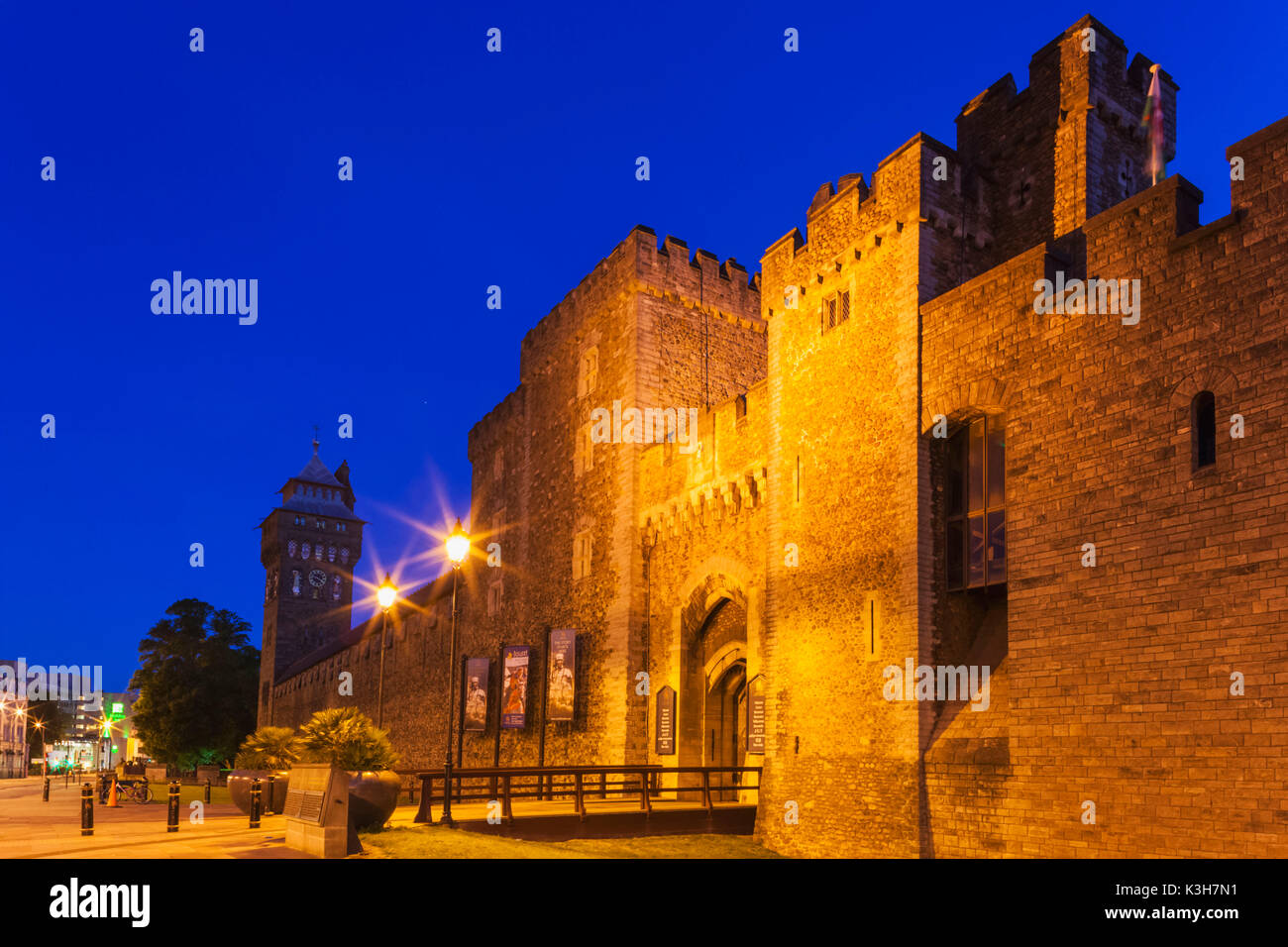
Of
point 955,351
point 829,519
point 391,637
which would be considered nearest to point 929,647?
point 829,519

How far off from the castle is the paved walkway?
7.53 metres

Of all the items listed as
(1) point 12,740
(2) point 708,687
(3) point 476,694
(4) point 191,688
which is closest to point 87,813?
(2) point 708,687

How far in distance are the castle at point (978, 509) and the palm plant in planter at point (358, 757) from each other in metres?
6.74

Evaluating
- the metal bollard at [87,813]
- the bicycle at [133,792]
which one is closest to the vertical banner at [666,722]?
the metal bollard at [87,813]

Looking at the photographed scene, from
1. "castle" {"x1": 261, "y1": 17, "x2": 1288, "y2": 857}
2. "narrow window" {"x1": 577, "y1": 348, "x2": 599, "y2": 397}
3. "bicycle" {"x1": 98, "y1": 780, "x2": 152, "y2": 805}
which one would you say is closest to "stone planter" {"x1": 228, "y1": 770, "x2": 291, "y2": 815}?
"castle" {"x1": 261, "y1": 17, "x2": 1288, "y2": 857}

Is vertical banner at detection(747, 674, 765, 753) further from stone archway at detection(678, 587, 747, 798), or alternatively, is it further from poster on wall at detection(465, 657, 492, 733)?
poster on wall at detection(465, 657, 492, 733)

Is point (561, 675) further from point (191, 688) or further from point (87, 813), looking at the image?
point (191, 688)

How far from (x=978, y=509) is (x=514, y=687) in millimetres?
17910

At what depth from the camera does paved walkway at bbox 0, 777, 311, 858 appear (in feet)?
44.4

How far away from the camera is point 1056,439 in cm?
1391

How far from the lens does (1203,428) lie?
12.3 meters

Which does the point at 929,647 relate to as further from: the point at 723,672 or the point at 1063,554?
the point at 723,672
